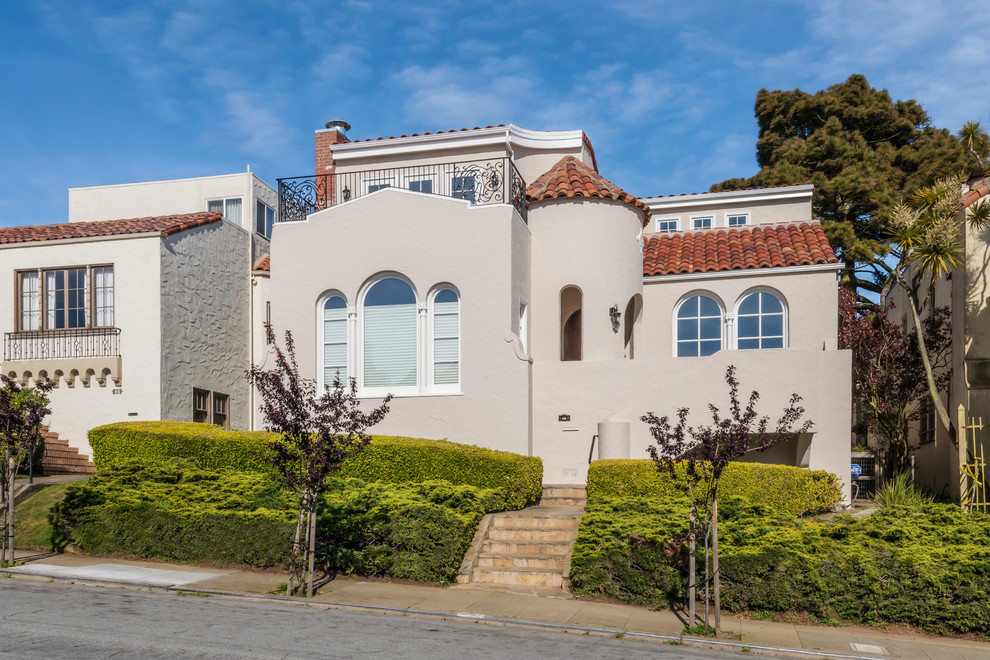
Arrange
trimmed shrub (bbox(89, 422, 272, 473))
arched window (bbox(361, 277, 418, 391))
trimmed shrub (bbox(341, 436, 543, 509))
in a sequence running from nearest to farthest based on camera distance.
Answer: trimmed shrub (bbox(341, 436, 543, 509))
trimmed shrub (bbox(89, 422, 272, 473))
arched window (bbox(361, 277, 418, 391))

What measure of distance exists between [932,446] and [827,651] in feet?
49.1

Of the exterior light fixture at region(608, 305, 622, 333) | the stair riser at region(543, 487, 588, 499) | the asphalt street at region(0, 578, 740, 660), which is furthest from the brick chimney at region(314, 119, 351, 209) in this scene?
the asphalt street at region(0, 578, 740, 660)

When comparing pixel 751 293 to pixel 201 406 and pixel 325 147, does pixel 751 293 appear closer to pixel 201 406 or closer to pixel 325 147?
pixel 325 147

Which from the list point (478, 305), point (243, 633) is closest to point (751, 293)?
point (478, 305)

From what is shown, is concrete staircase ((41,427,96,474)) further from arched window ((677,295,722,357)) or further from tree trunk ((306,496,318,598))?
arched window ((677,295,722,357))

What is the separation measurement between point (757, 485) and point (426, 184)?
11.6 meters

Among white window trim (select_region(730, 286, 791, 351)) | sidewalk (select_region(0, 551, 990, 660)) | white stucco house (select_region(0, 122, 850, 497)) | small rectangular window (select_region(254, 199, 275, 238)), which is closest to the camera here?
sidewalk (select_region(0, 551, 990, 660))

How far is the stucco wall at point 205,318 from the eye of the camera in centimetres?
2195

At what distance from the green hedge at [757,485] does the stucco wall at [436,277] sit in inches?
113

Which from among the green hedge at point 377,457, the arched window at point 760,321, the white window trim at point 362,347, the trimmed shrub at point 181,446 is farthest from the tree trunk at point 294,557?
the arched window at point 760,321

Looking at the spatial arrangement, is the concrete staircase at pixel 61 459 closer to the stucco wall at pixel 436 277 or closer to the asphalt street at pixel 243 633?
the stucco wall at pixel 436 277

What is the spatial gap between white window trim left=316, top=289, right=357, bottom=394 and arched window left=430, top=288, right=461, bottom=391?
Result: 182cm

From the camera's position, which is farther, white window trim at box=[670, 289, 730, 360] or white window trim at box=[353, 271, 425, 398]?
white window trim at box=[670, 289, 730, 360]

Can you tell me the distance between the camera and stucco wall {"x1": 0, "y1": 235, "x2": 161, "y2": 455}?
2138cm
